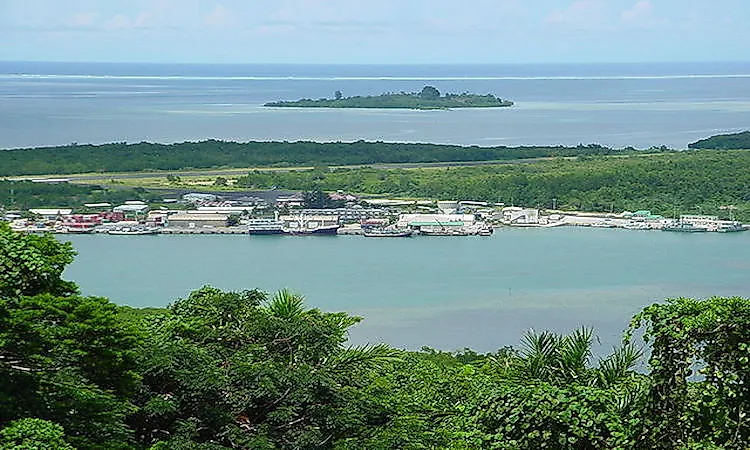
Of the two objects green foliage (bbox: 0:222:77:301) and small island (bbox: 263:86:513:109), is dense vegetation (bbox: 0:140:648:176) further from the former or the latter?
green foliage (bbox: 0:222:77:301)

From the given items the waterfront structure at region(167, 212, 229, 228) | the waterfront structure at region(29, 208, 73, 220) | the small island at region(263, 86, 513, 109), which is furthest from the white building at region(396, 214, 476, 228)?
the small island at region(263, 86, 513, 109)

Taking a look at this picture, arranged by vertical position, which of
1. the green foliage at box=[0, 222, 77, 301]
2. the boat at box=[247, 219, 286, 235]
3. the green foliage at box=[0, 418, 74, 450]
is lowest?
the boat at box=[247, 219, 286, 235]

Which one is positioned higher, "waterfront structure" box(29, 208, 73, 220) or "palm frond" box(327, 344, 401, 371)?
"palm frond" box(327, 344, 401, 371)

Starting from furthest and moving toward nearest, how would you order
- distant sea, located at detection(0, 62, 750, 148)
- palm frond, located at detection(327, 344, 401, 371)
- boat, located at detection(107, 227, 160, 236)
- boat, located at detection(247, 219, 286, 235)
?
distant sea, located at detection(0, 62, 750, 148)
boat, located at detection(107, 227, 160, 236)
boat, located at detection(247, 219, 286, 235)
palm frond, located at detection(327, 344, 401, 371)

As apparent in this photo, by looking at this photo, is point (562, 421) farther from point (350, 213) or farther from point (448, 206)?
point (448, 206)

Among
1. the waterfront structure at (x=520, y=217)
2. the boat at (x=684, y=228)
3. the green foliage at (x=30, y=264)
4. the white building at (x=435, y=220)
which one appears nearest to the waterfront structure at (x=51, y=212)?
the white building at (x=435, y=220)

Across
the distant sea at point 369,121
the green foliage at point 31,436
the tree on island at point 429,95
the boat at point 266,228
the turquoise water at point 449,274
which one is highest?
the tree on island at point 429,95

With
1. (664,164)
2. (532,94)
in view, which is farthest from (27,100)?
(664,164)

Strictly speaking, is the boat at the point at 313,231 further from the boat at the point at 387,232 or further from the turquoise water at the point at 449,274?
the boat at the point at 387,232
